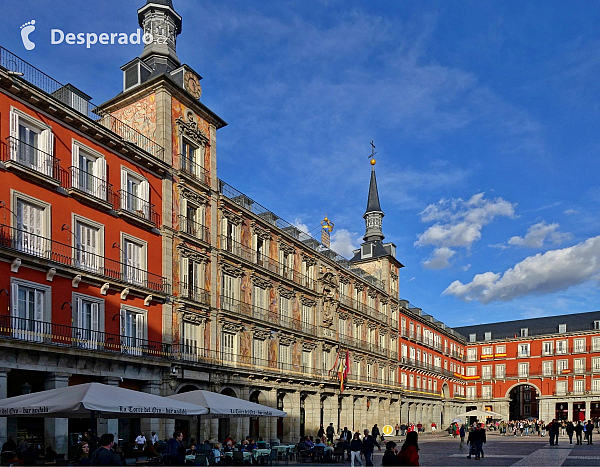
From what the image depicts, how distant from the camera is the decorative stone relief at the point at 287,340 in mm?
42688

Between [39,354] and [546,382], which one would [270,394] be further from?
[546,382]

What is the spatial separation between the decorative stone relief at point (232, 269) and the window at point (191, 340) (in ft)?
14.4

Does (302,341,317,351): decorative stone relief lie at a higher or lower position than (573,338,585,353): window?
higher

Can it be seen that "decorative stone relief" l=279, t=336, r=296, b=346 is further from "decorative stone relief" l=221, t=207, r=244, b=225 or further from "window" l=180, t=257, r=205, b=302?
"window" l=180, t=257, r=205, b=302

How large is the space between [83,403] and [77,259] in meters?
12.4

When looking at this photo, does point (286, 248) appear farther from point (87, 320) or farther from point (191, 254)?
point (87, 320)

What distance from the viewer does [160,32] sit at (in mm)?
36344

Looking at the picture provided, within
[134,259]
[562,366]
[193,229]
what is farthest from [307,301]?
[562,366]

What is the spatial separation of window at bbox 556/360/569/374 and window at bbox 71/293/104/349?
72.7 meters

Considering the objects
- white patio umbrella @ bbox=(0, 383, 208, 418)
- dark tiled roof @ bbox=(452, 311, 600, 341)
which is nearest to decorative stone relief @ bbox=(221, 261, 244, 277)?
white patio umbrella @ bbox=(0, 383, 208, 418)

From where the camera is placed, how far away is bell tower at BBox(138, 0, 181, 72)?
3553 cm

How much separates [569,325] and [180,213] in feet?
238

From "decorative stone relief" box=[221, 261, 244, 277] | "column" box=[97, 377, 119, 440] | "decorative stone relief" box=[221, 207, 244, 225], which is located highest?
"decorative stone relief" box=[221, 207, 244, 225]

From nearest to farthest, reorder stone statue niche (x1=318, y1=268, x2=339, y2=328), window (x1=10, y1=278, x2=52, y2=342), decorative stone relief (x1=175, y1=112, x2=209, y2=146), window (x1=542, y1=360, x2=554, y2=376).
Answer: window (x1=10, y1=278, x2=52, y2=342)
decorative stone relief (x1=175, y1=112, x2=209, y2=146)
stone statue niche (x1=318, y1=268, x2=339, y2=328)
window (x1=542, y1=360, x2=554, y2=376)
